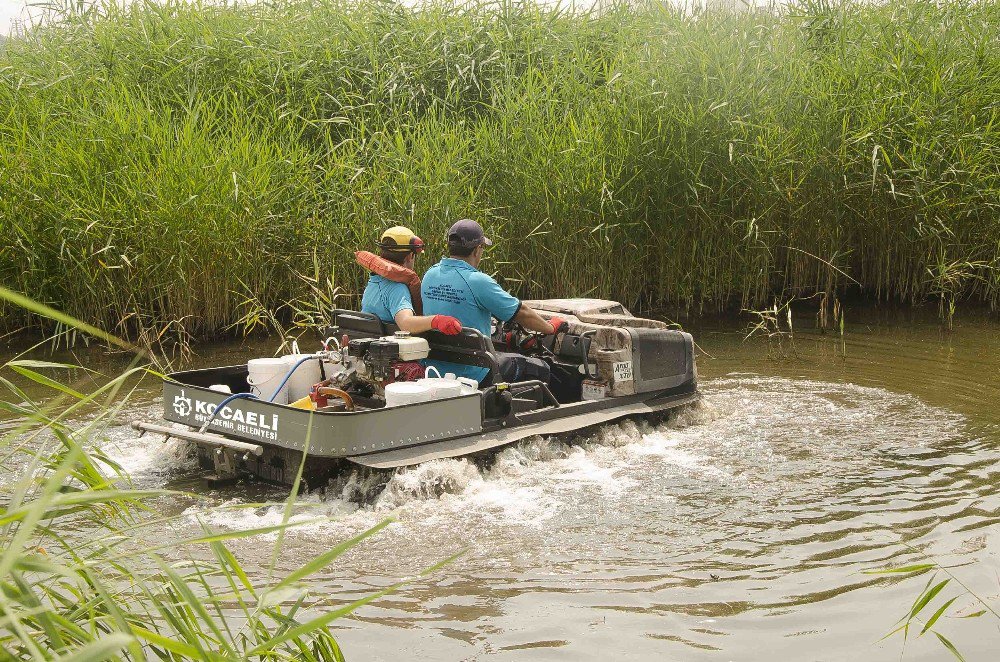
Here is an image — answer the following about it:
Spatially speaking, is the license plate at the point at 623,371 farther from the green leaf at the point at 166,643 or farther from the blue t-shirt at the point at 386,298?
the green leaf at the point at 166,643

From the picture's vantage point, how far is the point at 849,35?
12.6 meters

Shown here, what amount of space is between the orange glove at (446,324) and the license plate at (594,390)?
140 centimetres

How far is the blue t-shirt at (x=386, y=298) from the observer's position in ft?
23.0

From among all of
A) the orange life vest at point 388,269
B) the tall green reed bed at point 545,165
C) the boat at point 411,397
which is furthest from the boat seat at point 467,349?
the tall green reed bed at point 545,165

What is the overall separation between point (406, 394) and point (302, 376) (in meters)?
1.06

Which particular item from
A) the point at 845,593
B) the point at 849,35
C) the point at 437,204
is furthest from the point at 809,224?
the point at 845,593

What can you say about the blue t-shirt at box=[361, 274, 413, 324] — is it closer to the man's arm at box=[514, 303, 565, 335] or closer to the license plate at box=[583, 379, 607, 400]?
the man's arm at box=[514, 303, 565, 335]

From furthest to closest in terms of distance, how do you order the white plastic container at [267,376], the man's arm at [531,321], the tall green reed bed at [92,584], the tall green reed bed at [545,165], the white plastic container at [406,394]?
1. the tall green reed bed at [545,165]
2. the man's arm at [531,321]
3. the white plastic container at [267,376]
4. the white plastic container at [406,394]
5. the tall green reed bed at [92,584]

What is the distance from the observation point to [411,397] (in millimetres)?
6262

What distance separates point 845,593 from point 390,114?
9.48 m

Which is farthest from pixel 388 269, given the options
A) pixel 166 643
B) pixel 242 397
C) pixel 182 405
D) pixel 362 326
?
pixel 166 643

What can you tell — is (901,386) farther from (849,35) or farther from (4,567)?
(4,567)

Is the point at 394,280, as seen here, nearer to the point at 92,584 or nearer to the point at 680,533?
the point at 680,533

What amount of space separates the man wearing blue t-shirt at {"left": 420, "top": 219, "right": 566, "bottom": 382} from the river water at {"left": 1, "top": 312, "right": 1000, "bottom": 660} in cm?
78
